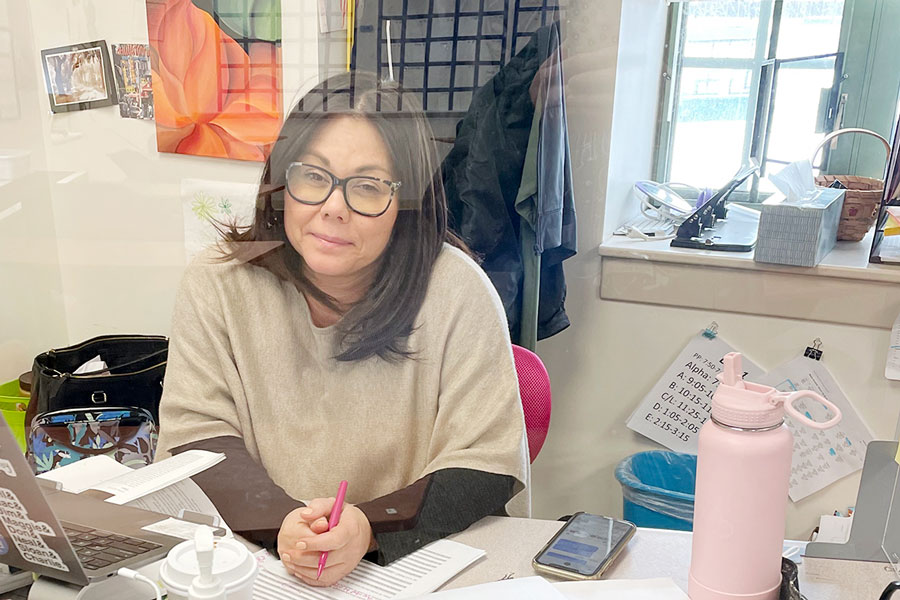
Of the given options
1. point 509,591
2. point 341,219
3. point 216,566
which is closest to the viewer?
point 216,566

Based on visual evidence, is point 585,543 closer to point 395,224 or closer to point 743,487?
point 743,487

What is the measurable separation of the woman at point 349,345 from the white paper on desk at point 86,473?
0.26 ft

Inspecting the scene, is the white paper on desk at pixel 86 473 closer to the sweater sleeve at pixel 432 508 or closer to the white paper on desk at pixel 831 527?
the sweater sleeve at pixel 432 508

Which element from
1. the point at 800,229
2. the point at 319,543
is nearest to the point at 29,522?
the point at 319,543

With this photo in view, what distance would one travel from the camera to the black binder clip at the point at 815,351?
1.13 metres

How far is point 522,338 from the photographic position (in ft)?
3.84

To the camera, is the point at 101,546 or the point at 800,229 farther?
the point at 800,229

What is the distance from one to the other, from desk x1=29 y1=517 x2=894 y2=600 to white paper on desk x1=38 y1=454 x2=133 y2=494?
0.21m

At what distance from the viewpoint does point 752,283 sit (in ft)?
3.75

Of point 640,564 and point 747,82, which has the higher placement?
point 747,82

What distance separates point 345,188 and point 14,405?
2.18 ft

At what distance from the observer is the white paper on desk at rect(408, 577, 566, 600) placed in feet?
2.66

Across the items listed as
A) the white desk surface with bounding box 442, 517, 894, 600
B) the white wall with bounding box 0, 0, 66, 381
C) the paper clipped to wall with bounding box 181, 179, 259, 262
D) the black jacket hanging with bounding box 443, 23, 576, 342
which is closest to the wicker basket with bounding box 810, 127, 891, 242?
the black jacket hanging with bounding box 443, 23, 576, 342

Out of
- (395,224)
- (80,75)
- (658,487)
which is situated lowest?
(658,487)
